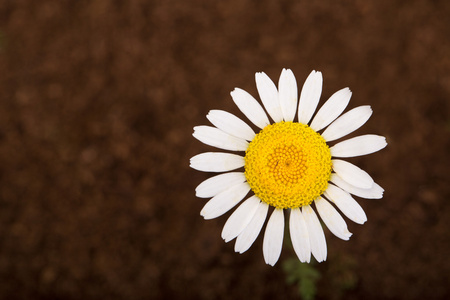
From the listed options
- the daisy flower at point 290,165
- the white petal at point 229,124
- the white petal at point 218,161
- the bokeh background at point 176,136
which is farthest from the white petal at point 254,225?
the bokeh background at point 176,136

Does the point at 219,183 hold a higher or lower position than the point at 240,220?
higher

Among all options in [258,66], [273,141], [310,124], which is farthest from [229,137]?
[258,66]

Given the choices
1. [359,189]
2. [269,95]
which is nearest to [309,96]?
[269,95]

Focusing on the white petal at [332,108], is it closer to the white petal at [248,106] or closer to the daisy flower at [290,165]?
the daisy flower at [290,165]

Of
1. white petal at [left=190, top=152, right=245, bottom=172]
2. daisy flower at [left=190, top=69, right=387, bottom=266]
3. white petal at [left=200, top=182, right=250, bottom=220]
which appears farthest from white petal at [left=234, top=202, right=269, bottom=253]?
white petal at [left=190, top=152, right=245, bottom=172]

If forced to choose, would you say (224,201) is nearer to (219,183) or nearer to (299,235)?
(219,183)

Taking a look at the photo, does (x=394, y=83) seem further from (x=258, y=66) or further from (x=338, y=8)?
(x=258, y=66)
